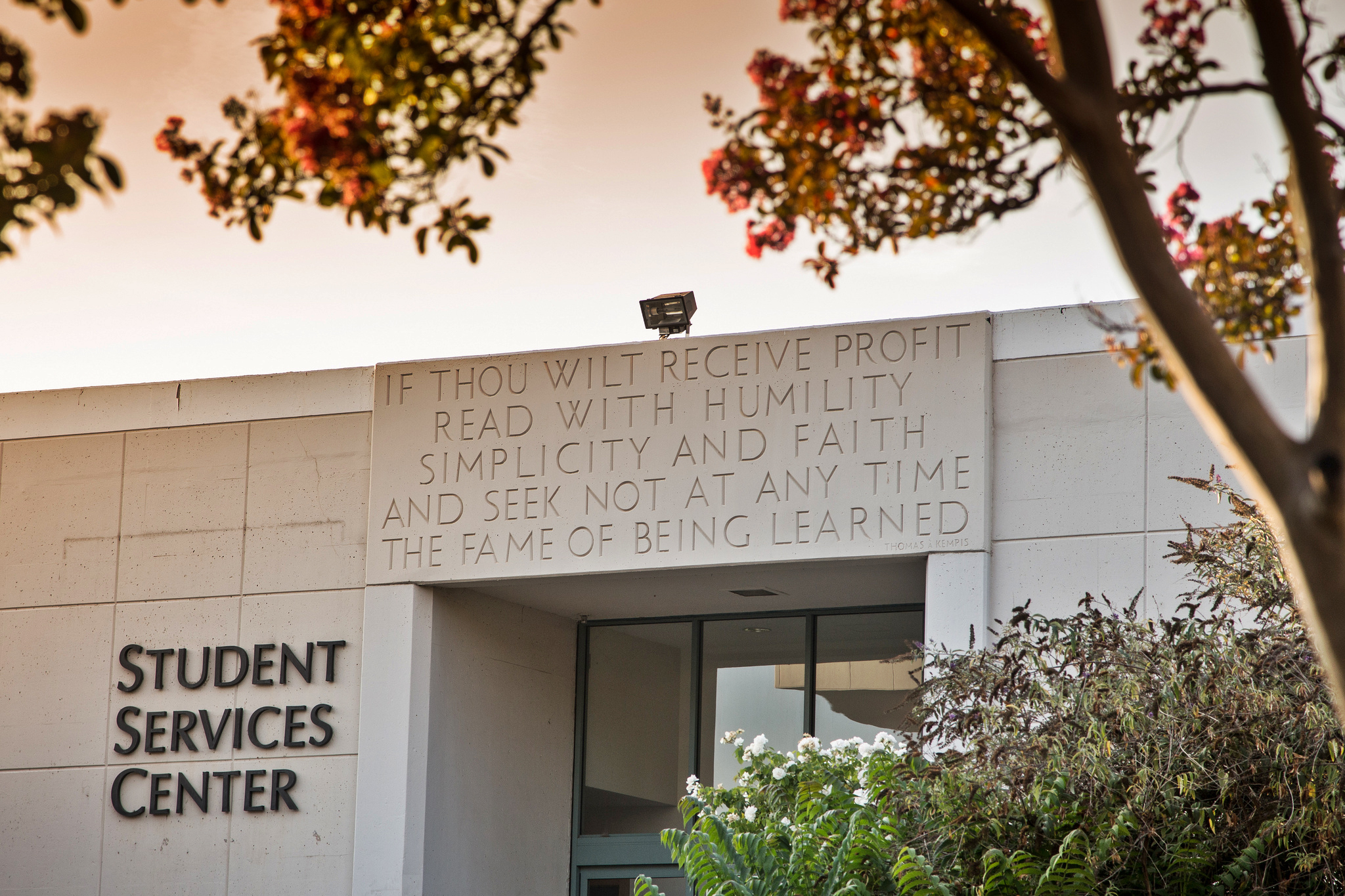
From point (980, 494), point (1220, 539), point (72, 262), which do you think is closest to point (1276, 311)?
point (1220, 539)

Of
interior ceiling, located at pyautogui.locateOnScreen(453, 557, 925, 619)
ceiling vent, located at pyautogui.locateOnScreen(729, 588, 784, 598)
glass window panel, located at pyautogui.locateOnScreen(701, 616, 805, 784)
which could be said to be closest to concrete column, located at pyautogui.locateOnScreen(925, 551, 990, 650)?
interior ceiling, located at pyautogui.locateOnScreen(453, 557, 925, 619)

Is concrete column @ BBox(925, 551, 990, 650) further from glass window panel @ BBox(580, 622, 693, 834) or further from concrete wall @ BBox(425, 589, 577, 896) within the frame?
concrete wall @ BBox(425, 589, 577, 896)

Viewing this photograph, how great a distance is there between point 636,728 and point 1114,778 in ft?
25.1

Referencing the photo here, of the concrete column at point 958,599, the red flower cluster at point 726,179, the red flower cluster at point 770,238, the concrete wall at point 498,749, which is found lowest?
the concrete wall at point 498,749

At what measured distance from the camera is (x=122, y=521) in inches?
589

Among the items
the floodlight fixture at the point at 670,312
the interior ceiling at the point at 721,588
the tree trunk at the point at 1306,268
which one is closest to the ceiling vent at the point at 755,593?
the interior ceiling at the point at 721,588

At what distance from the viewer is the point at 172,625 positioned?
14602 mm

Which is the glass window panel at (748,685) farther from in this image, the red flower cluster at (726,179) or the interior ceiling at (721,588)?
the red flower cluster at (726,179)

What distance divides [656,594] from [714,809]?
2876 mm

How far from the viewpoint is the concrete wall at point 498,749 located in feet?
46.6

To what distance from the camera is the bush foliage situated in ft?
27.9

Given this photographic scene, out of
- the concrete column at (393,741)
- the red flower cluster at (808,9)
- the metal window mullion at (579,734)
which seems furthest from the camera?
the metal window mullion at (579,734)

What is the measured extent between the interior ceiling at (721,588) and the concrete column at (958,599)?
0.33m

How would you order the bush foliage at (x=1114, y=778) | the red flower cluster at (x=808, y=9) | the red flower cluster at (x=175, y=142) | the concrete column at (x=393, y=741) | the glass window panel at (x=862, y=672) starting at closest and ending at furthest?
the red flower cluster at (x=175, y=142), the red flower cluster at (x=808, y=9), the bush foliage at (x=1114, y=778), the concrete column at (x=393, y=741), the glass window panel at (x=862, y=672)
